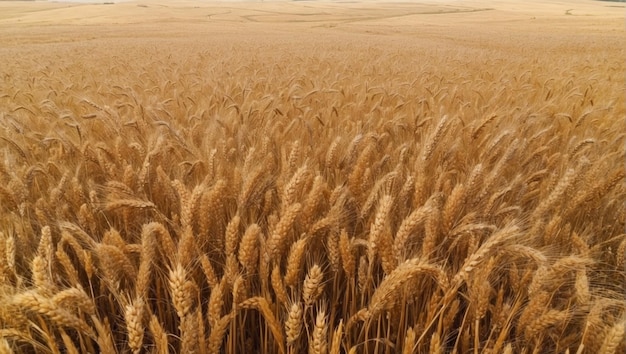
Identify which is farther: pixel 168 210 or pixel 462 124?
pixel 462 124

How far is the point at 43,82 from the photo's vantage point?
4.52 metres

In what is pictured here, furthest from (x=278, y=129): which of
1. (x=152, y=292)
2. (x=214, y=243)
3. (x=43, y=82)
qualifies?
(x=43, y=82)

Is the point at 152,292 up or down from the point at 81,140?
down

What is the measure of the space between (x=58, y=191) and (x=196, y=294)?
0.72 meters

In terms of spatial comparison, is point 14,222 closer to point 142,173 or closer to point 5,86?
point 142,173

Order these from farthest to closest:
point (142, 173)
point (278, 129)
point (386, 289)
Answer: point (278, 129) → point (142, 173) → point (386, 289)

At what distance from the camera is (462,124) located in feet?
8.45

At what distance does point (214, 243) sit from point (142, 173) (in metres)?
0.46

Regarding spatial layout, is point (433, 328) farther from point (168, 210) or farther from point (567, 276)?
point (168, 210)

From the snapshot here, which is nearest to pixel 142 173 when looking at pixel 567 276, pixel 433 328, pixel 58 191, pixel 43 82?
pixel 58 191

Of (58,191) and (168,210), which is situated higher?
(58,191)

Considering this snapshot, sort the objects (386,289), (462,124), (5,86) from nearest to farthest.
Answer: (386,289), (462,124), (5,86)

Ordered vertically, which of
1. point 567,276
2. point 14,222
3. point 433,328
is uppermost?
point 14,222

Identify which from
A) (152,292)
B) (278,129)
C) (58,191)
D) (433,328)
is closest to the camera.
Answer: (433,328)
